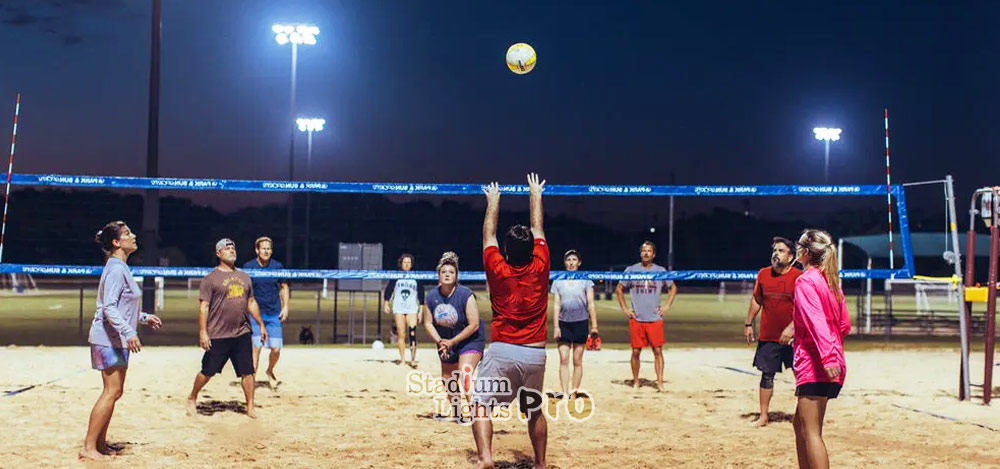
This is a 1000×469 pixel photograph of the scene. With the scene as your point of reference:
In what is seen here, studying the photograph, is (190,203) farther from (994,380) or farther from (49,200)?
(994,380)

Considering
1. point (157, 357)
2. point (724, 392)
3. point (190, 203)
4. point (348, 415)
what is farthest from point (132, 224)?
point (724, 392)

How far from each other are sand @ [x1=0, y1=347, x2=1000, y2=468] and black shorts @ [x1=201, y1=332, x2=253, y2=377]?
0.46 metres

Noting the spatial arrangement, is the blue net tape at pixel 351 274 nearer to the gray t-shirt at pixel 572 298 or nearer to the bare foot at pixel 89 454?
the gray t-shirt at pixel 572 298

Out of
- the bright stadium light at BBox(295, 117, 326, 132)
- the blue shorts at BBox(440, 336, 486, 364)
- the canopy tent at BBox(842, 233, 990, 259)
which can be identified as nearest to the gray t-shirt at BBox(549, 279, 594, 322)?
the blue shorts at BBox(440, 336, 486, 364)

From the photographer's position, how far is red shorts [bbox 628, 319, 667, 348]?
11.1m

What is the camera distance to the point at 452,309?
8211 millimetres

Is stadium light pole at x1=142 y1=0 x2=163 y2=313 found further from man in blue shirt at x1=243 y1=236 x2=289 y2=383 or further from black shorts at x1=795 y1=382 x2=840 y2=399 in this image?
black shorts at x1=795 y1=382 x2=840 y2=399

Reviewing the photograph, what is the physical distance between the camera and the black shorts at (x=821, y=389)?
17.8 feet

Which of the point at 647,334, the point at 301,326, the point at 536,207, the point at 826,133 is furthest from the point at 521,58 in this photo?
the point at 826,133

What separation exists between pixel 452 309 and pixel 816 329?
3.54 meters

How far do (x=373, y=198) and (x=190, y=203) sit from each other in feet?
9.91

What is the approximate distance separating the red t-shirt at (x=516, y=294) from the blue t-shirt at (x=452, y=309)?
83.0 inches

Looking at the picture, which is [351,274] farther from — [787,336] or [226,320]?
[787,336]

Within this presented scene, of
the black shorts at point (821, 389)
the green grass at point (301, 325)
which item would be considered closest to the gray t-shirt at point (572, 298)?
the black shorts at point (821, 389)
